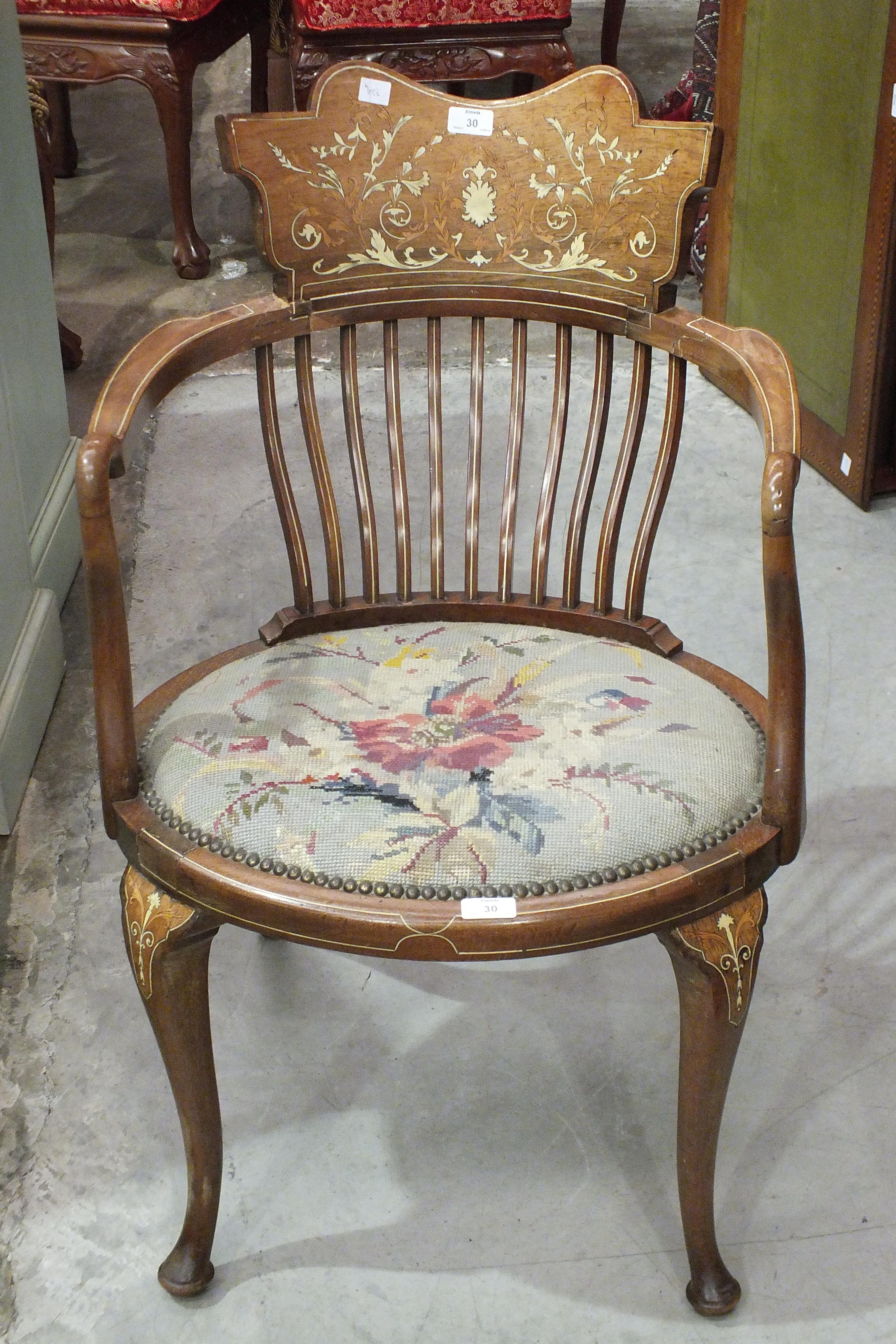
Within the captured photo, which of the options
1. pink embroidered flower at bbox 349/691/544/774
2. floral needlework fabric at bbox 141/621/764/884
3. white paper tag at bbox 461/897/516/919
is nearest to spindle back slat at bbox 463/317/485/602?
floral needlework fabric at bbox 141/621/764/884

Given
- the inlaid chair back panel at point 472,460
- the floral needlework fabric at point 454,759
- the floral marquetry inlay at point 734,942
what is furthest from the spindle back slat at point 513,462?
the floral marquetry inlay at point 734,942

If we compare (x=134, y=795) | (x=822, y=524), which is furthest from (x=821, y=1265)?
(x=822, y=524)

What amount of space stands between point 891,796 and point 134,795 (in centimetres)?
113

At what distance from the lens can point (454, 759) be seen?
1.19 m

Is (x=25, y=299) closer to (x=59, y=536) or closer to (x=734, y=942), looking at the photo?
(x=59, y=536)

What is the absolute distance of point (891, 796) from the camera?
1.92 meters

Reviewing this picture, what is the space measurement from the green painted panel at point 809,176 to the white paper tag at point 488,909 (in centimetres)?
174

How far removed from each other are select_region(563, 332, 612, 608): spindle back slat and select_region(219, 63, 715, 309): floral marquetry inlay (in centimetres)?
6

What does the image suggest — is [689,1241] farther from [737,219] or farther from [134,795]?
[737,219]

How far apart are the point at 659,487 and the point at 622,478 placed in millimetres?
51

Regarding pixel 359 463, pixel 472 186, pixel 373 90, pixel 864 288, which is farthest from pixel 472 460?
pixel 864 288

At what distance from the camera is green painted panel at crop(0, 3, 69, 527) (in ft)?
6.97

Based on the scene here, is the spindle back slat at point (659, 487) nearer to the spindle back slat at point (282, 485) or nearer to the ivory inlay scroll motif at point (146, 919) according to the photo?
the spindle back slat at point (282, 485)

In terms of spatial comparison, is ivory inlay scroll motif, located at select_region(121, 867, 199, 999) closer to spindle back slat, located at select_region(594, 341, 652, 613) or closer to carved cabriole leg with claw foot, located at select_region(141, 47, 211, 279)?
spindle back slat, located at select_region(594, 341, 652, 613)
